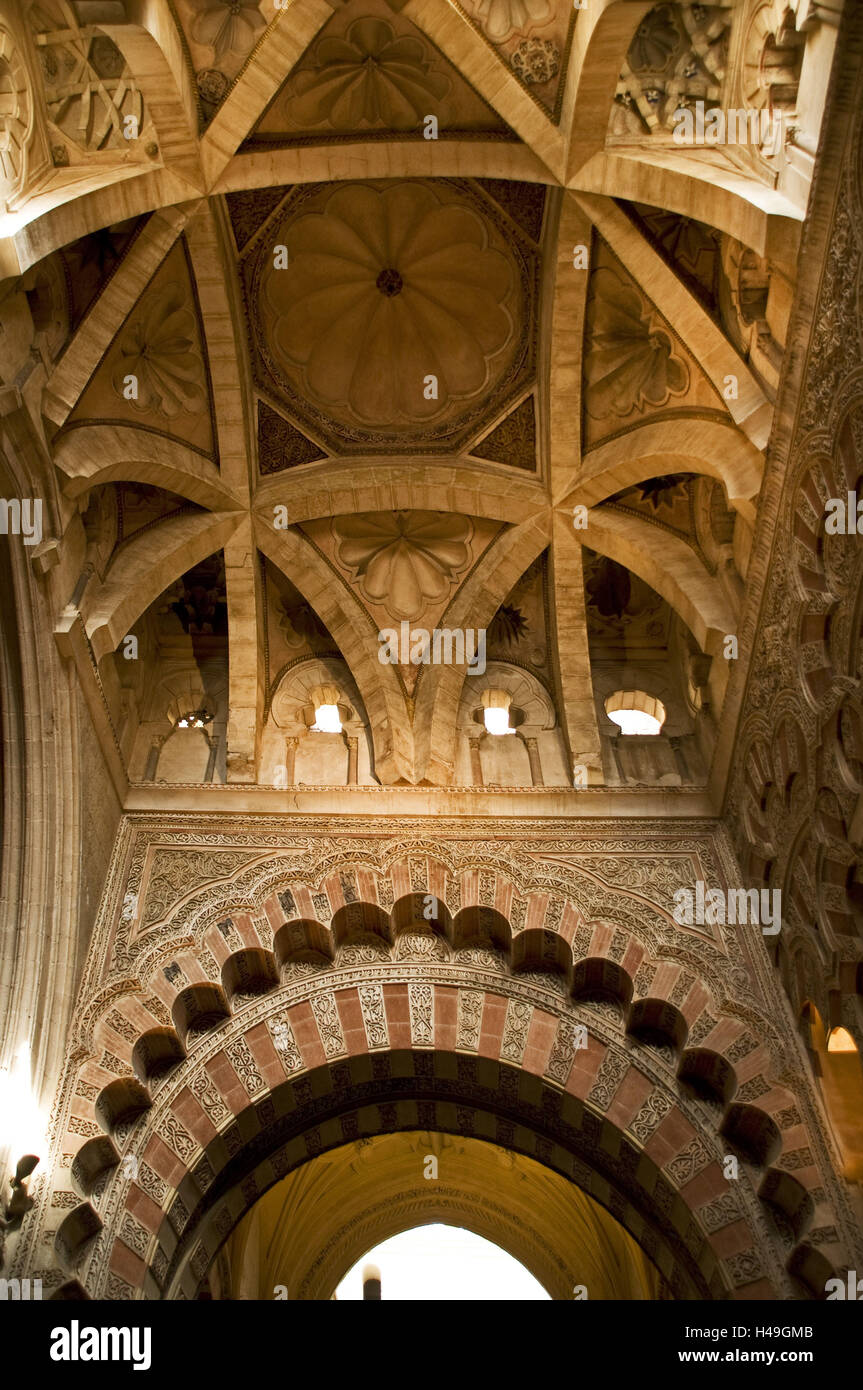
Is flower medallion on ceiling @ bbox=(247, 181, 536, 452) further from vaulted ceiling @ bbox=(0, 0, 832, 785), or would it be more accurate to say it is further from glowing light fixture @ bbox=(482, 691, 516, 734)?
glowing light fixture @ bbox=(482, 691, 516, 734)

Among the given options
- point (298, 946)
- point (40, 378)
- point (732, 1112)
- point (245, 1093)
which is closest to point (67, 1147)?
point (245, 1093)

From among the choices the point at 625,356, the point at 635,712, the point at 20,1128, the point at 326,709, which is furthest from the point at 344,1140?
the point at 625,356

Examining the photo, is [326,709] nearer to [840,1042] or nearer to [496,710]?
[496,710]

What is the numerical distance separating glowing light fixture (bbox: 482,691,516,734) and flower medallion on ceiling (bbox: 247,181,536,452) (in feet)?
8.38

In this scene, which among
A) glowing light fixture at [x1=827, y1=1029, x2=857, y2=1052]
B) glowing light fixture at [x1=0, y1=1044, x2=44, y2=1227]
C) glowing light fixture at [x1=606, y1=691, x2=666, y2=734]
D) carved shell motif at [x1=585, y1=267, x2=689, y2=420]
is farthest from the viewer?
glowing light fixture at [x1=606, y1=691, x2=666, y2=734]

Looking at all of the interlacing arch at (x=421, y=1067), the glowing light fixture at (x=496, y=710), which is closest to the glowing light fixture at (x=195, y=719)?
the interlacing arch at (x=421, y=1067)

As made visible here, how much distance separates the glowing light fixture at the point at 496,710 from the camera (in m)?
12.1

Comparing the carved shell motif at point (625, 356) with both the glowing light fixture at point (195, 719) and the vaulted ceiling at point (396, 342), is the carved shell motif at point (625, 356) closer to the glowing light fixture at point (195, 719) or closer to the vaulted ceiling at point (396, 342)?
the vaulted ceiling at point (396, 342)

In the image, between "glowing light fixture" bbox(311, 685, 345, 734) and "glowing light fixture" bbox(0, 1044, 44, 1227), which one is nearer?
"glowing light fixture" bbox(0, 1044, 44, 1227)

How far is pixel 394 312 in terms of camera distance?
38.6ft

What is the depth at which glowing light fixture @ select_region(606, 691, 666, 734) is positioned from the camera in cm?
1220

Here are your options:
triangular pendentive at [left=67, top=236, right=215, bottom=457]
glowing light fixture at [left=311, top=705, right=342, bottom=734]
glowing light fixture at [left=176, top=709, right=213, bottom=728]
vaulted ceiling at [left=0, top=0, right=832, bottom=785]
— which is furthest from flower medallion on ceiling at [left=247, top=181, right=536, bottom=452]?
glowing light fixture at [left=176, top=709, right=213, bottom=728]

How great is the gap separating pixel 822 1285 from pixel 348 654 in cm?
→ 677

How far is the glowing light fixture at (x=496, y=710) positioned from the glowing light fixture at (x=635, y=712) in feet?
3.43
